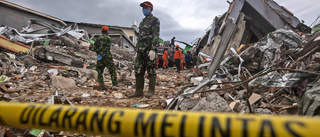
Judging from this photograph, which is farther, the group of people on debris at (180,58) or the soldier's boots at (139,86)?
the group of people on debris at (180,58)

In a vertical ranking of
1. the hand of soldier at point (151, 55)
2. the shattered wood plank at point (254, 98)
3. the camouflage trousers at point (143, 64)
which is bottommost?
the shattered wood plank at point (254, 98)

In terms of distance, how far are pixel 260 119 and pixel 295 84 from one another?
1752 mm

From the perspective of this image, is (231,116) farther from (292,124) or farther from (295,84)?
(295,84)

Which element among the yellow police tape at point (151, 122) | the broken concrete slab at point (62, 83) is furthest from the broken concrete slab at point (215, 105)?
the broken concrete slab at point (62, 83)

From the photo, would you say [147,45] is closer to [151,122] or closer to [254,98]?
[254,98]

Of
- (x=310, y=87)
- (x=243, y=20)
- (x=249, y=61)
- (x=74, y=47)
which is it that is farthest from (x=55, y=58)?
(x=310, y=87)

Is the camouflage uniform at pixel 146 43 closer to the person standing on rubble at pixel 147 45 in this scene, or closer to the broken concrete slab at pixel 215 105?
the person standing on rubble at pixel 147 45

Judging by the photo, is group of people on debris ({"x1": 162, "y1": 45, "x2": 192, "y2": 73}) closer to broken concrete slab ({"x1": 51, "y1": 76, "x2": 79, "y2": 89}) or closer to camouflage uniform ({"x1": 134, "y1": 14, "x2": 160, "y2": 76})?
broken concrete slab ({"x1": 51, "y1": 76, "x2": 79, "y2": 89})

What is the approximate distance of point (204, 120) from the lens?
0.51 meters

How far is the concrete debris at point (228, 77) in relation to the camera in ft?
6.49

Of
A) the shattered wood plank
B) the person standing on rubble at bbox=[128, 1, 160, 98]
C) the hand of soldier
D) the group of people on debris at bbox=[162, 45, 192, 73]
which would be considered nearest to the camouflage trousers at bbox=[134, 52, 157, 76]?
the person standing on rubble at bbox=[128, 1, 160, 98]

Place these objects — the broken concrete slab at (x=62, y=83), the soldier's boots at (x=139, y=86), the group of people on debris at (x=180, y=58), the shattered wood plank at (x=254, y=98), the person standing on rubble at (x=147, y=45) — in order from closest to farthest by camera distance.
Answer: the shattered wood plank at (x=254, y=98) < the person standing on rubble at (x=147, y=45) < the soldier's boots at (x=139, y=86) < the broken concrete slab at (x=62, y=83) < the group of people on debris at (x=180, y=58)

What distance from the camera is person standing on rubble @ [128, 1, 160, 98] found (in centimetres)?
364

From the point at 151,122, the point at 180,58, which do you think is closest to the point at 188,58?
the point at 180,58
